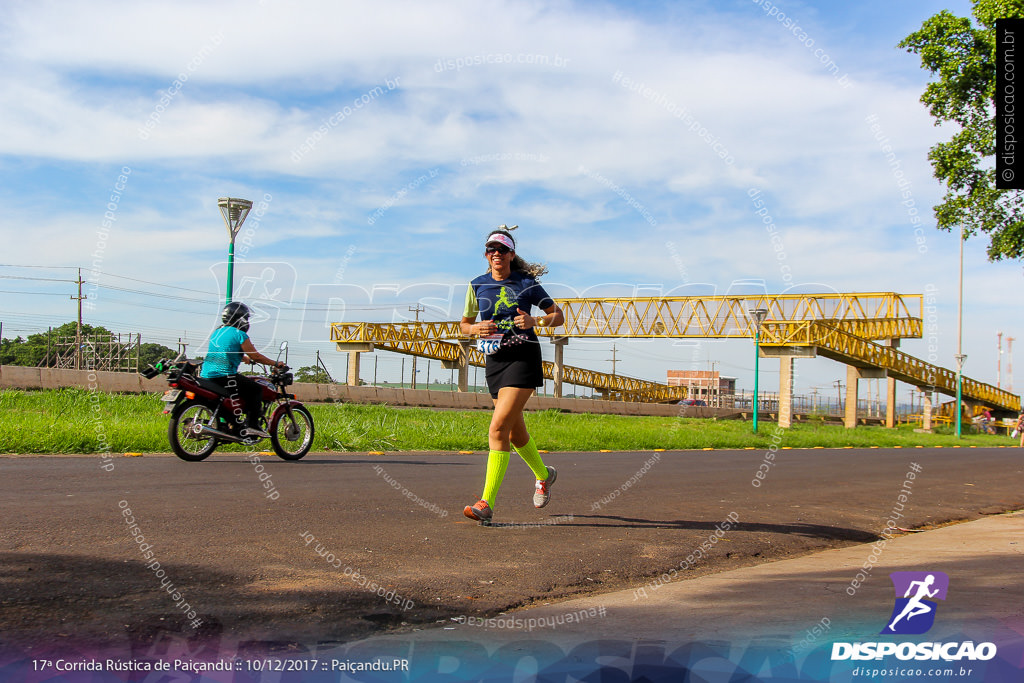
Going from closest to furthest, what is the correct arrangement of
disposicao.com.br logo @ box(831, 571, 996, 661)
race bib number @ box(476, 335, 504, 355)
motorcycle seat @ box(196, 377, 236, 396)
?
disposicao.com.br logo @ box(831, 571, 996, 661) → race bib number @ box(476, 335, 504, 355) → motorcycle seat @ box(196, 377, 236, 396)

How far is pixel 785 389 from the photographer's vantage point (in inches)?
1633

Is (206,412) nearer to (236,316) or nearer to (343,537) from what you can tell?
(236,316)

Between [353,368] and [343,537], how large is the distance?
5103 cm

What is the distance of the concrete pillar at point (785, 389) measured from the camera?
40594mm

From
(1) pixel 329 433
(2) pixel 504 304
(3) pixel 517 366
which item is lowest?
(1) pixel 329 433

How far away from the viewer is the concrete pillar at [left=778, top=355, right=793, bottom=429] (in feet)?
133

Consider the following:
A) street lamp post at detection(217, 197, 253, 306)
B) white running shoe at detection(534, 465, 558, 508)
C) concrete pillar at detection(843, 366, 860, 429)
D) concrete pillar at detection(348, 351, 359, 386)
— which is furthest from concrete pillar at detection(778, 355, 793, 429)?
white running shoe at detection(534, 465, 558, 508)

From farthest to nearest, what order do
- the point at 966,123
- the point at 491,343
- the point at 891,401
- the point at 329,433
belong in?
the point at 891,401
the point at 966,123
the point at 329,433
the point at 491,343

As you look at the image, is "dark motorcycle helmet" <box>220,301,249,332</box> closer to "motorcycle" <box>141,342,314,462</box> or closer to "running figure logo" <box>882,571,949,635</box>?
"motorcycle" <box>141,342,314,462</box>

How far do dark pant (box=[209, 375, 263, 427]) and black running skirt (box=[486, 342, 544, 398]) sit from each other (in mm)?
5056

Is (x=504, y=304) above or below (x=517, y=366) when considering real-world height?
above

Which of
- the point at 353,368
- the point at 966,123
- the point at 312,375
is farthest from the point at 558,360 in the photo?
the point at 966,123

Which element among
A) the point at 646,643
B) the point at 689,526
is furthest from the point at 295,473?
the point at 646,643

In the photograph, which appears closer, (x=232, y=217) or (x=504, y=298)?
(x=504, y=298)
